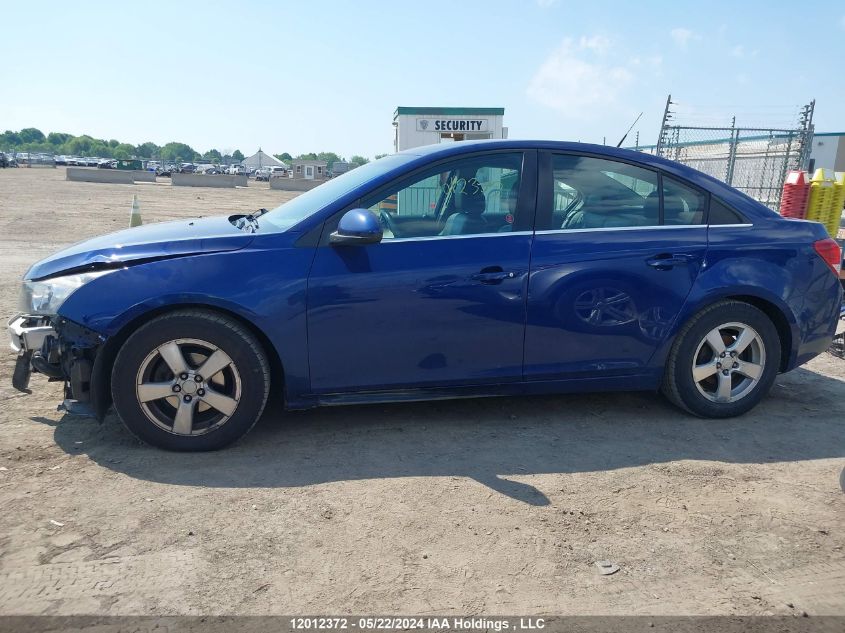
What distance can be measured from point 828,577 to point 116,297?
3.54 m

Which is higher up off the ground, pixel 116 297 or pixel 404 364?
pixel 116 297

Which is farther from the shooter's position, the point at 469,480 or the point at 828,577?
the point at 469,480

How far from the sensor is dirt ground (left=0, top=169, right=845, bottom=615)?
105 inches

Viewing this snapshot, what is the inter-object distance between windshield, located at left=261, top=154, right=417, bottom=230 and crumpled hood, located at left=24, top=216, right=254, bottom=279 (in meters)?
0.31

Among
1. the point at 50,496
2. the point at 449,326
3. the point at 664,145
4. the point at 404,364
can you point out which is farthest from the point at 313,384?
the point at 664,145

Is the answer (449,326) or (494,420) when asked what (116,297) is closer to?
(449,326)

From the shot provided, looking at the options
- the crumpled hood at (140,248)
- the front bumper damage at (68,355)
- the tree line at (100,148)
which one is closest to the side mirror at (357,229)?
the crumpled hood at (140,248)

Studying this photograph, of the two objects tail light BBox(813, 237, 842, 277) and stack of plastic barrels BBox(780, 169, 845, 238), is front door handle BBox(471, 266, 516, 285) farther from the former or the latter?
stack of plastic barrels BBox(780, 169, 845, 238)

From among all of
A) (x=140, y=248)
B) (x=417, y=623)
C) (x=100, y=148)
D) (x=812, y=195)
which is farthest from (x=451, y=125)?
(x=100, y=148)

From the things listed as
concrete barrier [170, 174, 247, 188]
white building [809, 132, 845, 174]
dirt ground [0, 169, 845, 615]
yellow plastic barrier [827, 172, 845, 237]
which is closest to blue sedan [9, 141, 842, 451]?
dirt ground [0, 169, 845, 615]

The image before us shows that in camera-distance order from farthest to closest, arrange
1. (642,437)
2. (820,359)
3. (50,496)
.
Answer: (820,359) → (642,437) → (50,496)

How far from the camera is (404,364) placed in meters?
4.02

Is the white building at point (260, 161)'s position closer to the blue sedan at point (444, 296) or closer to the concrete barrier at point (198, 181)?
the concrete barrier at point (198, 181)

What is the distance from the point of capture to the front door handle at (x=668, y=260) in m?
4.27
